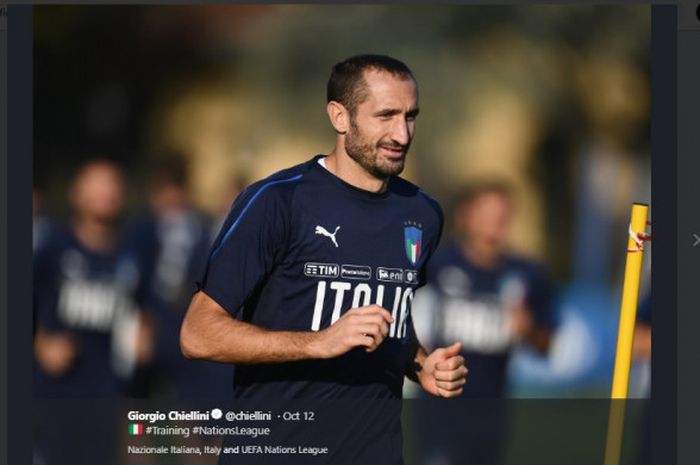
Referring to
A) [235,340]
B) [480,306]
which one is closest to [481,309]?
[480,306]

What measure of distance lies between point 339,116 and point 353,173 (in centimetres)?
27

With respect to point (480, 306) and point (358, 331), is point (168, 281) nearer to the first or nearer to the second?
point (480, 306)

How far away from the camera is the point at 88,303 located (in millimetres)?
7000

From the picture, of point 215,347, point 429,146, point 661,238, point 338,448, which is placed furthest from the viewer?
point 429,146

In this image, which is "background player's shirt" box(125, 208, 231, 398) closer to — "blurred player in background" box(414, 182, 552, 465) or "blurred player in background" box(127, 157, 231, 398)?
"blurred player in background" box(127, 157, 231, 398)

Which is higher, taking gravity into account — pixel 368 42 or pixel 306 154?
pixel 368 42

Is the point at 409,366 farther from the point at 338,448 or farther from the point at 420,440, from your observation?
the point at 420,440

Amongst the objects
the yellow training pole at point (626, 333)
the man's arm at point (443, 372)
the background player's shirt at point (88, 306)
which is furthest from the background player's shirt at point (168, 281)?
the yellow training pole at point (626, 333)

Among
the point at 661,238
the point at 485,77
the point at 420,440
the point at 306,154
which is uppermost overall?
the point at 485,77

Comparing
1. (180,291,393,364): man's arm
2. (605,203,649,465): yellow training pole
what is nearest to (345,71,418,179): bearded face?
(180,291,393,364): man's arm

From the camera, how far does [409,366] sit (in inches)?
231

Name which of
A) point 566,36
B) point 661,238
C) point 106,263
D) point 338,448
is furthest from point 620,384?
point 106,263

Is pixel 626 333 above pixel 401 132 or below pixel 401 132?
below

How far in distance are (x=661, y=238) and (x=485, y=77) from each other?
1262mm
